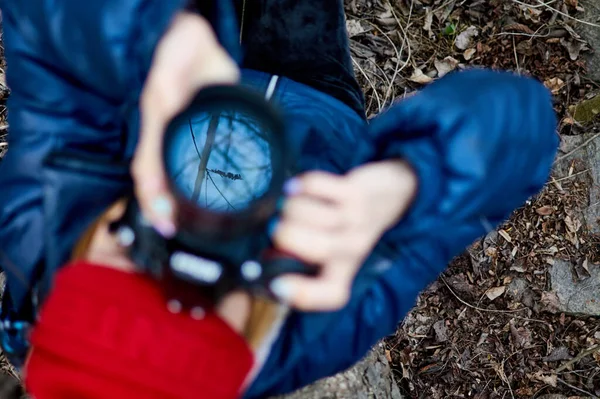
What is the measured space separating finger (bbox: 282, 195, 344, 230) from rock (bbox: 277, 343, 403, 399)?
44.8 inches

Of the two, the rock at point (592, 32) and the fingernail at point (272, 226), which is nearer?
the fingernail at point (272, 226)

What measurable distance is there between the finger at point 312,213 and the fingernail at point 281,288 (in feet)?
0.33

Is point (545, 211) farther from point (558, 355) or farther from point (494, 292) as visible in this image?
point (558, 355)

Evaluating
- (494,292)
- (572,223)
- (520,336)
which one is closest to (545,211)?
(572,223)

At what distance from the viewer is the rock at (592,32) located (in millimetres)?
2402

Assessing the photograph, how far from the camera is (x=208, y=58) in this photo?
3.15 ft

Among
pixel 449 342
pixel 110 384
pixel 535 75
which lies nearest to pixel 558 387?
pixel 449 342

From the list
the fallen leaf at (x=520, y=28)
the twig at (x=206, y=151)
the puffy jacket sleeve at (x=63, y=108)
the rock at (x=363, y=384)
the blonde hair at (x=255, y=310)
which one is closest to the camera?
the blonde hair at (x=255, y=310)

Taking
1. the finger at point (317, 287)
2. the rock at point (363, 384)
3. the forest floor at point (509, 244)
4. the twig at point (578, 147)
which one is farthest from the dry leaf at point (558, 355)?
the finger at point (317, 287)

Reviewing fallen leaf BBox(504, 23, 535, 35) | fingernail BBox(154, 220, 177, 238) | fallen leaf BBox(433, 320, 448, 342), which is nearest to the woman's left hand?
fingernail BBox(154, 220, 177, 238)

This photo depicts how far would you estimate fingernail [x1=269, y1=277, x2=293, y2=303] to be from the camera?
0.86m

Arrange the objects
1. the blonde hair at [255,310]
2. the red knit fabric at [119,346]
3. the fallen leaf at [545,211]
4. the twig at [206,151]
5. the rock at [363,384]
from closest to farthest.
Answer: the red knit fabric at [119,346]
the blonde hair at [255,310]
the twig at [206,151]
the rock at [363,384]
the fallen leaf at [545,211]

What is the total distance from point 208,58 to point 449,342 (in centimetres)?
163

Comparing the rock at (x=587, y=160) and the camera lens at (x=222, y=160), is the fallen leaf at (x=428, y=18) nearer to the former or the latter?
the rock at (x=587, y=160)
